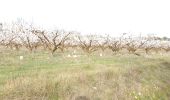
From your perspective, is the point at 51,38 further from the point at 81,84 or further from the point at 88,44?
the point at 81,84

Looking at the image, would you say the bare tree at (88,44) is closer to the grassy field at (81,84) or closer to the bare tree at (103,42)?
the bare tree at (103,42)

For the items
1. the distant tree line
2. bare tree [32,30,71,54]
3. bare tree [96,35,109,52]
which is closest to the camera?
bare tree [32,30,71,54]

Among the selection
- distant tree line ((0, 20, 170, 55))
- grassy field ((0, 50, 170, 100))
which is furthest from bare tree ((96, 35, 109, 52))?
grassy field ((0, 50, 170, 100))

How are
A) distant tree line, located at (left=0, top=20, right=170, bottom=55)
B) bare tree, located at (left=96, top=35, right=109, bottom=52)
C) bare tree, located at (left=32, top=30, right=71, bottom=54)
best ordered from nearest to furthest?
1. bare tree, located at (left=32, top=30, right=71, bottom=54)
2. distant tree line, located at (left=0, top=20, right=170, bottom=55)
3. bare tree, located at (left=96, top=35, right=109, bottom=52)

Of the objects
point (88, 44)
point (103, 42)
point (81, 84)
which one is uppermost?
point (103, 42)

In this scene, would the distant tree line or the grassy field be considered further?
the distant tree line

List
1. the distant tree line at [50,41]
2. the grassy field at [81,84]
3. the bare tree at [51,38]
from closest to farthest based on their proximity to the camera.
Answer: the grassy field at [81,84], the bare tree at [51,38], the distant tree line at [50,41]

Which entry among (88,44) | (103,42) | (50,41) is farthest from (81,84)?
(103,42)

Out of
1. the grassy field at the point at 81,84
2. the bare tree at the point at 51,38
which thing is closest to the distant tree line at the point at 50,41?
the bare tree at the point at 51,38

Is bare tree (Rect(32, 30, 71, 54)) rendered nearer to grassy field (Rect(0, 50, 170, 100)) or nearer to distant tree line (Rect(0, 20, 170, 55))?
distant tree line (Rect(0, 20, 170, 55))

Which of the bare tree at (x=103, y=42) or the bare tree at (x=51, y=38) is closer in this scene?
the bare tree at (x=51, y=38)

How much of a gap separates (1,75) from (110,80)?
6657mm

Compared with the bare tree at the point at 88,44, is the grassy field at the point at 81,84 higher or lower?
lower

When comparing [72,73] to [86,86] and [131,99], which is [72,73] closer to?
[86,86]
